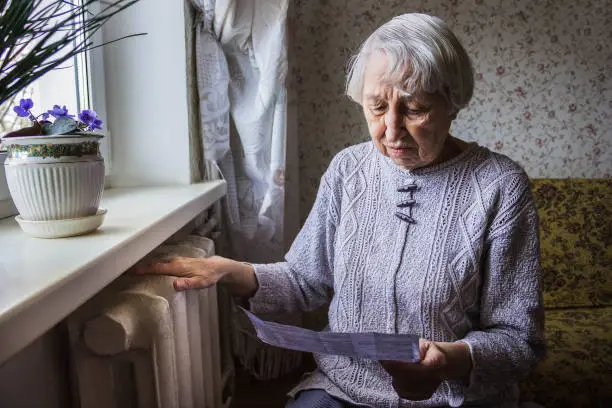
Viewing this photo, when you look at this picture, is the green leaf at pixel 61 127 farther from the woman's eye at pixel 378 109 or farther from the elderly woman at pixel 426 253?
the woman's eye at pixel 378 109

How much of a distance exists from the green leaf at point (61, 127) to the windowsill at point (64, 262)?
0.15 m

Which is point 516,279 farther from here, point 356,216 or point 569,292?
point 569,292

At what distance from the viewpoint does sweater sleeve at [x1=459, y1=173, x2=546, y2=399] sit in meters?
0.91

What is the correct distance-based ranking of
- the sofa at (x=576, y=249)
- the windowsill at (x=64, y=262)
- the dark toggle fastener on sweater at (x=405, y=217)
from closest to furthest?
1. the windowsill at (x=64, y=262)
2. the dark toggle fastener on sweater at (x=405, y=217)
3. the sofa at (x=576, y=249)

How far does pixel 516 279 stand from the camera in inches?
37.1

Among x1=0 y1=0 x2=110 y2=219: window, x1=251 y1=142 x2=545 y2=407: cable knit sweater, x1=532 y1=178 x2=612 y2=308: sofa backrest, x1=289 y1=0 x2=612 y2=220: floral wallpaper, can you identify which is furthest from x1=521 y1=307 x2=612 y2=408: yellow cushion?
x1=0 y1=0 x2=110 y2=219: window

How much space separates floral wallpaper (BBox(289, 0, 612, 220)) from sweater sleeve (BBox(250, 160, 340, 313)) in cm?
122

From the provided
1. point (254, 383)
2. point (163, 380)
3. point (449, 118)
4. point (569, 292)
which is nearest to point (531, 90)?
point (569, 292)

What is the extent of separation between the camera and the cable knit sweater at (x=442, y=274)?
937mm

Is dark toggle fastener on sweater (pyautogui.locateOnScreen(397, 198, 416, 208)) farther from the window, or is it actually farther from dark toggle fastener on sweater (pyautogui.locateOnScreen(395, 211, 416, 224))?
the window

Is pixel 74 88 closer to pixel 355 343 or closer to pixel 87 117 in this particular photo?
pixel 87 117

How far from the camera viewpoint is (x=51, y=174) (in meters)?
0.67

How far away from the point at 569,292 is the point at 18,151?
84.8 inches

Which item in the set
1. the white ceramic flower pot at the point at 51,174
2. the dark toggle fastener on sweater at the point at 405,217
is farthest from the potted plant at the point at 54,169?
the dark toggle fastener on sweater at the point at 405,217
